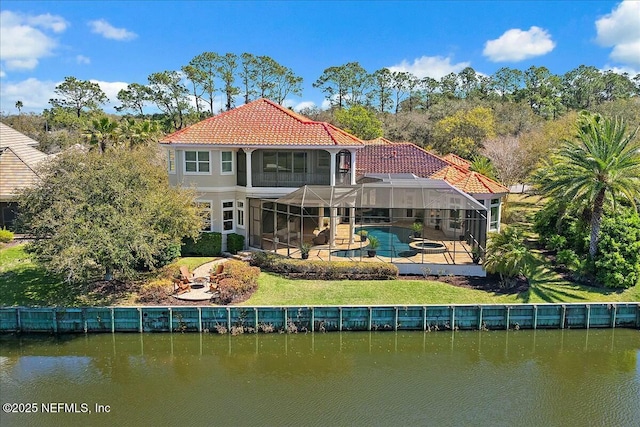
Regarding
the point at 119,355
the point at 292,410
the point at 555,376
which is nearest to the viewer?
the point at 292,410

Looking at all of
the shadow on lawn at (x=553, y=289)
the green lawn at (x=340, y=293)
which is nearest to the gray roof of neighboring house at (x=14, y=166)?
the green lawn at (x=340, y=293)

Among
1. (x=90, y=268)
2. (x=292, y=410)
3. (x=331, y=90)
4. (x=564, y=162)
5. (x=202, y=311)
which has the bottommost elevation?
(x=292, y=410)

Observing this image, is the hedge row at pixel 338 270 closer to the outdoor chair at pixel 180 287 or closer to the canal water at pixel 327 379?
the canal water at pixel 327 379

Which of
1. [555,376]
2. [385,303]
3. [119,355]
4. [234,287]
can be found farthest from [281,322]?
[555,376]

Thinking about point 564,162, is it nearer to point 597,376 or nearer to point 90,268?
point 597,376

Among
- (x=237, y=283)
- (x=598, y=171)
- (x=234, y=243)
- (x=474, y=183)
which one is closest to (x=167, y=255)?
(x=237, y=283)

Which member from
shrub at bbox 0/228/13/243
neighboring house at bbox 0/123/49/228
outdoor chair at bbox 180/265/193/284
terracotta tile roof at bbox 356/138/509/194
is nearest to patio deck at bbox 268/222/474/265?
outdoor chair at bbox 180/265/193/284

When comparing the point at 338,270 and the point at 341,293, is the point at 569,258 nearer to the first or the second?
the point at 338,270
